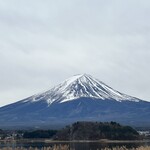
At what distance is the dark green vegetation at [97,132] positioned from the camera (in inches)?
3521

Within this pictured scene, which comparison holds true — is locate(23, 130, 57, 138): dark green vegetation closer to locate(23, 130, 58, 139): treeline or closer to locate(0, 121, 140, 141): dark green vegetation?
locate(23, 130, 58, 139): treeline

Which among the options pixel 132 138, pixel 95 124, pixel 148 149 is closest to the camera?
pixel 148 149

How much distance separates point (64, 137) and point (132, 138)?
10.6 m

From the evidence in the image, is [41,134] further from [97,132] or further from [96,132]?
[97,132]

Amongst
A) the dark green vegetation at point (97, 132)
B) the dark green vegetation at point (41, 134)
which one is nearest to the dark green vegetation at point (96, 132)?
the dark green vegetation at point (97, 132)

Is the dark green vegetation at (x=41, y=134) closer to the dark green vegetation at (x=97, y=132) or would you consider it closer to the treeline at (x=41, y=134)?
the treeline at (x=41, y=134)

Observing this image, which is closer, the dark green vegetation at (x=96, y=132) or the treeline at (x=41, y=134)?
the dark green vegetation at (x=96, y=132)

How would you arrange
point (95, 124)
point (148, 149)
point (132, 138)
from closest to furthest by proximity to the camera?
point (148, 149) → point (132, 138) → point (95, 124)

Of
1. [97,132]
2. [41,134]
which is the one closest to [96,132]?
[97,132]

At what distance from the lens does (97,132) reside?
9156 centimetres

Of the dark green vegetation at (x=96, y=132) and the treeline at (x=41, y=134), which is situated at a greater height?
the treeline at (x=41, y=134)

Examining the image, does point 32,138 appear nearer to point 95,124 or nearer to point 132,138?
point 95,124

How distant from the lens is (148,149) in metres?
32.2

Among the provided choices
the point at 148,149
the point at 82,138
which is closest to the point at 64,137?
the point at 82,138
